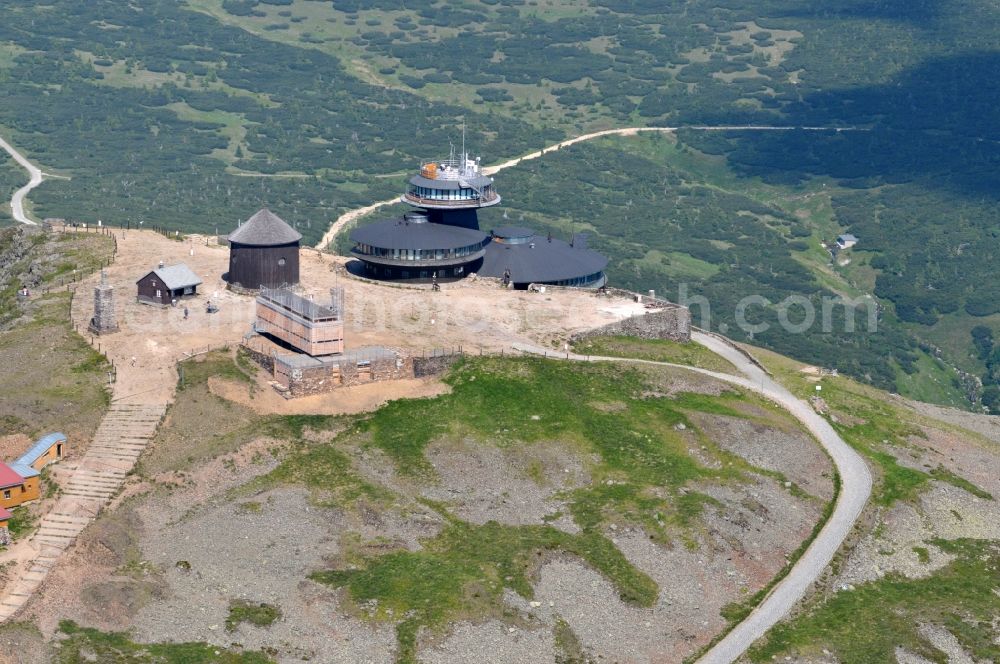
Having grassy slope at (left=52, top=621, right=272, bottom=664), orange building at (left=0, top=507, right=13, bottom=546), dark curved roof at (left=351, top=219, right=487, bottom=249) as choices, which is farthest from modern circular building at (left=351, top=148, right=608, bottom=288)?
grassy slope at (left=52, top=621, right=272, bottom=664)

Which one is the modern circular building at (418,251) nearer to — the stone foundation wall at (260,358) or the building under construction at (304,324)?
the building under construction at (304,324)

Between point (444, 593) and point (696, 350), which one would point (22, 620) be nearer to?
point (444, 593)

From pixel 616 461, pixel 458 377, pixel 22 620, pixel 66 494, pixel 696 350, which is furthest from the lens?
pixel 696 350

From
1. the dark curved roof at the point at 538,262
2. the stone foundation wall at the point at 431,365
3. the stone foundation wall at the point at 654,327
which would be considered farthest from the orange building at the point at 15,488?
the dark curved roof at the point at 538,262

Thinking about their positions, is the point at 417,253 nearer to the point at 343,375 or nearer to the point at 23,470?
the point at 343,375

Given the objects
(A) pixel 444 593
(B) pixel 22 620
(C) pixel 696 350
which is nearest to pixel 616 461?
(A) pixel 444 593

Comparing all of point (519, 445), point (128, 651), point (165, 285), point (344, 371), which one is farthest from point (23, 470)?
point (165, 285)
